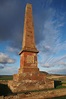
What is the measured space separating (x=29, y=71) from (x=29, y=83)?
1.30m

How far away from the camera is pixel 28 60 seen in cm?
1476

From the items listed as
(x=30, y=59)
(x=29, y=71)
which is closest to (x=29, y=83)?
(x=29, y=71)

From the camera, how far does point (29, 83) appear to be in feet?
45.2

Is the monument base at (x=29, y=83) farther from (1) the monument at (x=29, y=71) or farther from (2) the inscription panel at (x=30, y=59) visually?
(2) the inscription panel at (x=30, y=59)

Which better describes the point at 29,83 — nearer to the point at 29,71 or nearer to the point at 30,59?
the point at 29,71

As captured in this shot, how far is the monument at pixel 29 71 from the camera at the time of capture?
44.2 feet

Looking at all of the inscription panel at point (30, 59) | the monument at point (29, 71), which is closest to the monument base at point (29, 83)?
the monument at point (29, 71)

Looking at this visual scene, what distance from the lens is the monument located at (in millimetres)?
13461

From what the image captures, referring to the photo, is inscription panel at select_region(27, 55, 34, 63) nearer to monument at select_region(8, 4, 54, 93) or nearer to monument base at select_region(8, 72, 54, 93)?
monument at select_region(8, 4, 54, 93)

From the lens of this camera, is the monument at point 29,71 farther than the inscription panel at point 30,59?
No

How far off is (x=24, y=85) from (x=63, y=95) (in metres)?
4.10

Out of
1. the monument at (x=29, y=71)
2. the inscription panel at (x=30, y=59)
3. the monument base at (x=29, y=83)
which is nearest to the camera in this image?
the monument base at (x=29, y=83)

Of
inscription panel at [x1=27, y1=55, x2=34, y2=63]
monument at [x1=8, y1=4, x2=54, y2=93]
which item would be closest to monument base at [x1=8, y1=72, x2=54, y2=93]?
monument at [x1=8, y1=4, x2=54, y2=93]

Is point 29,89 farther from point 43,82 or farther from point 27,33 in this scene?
point 27,33
